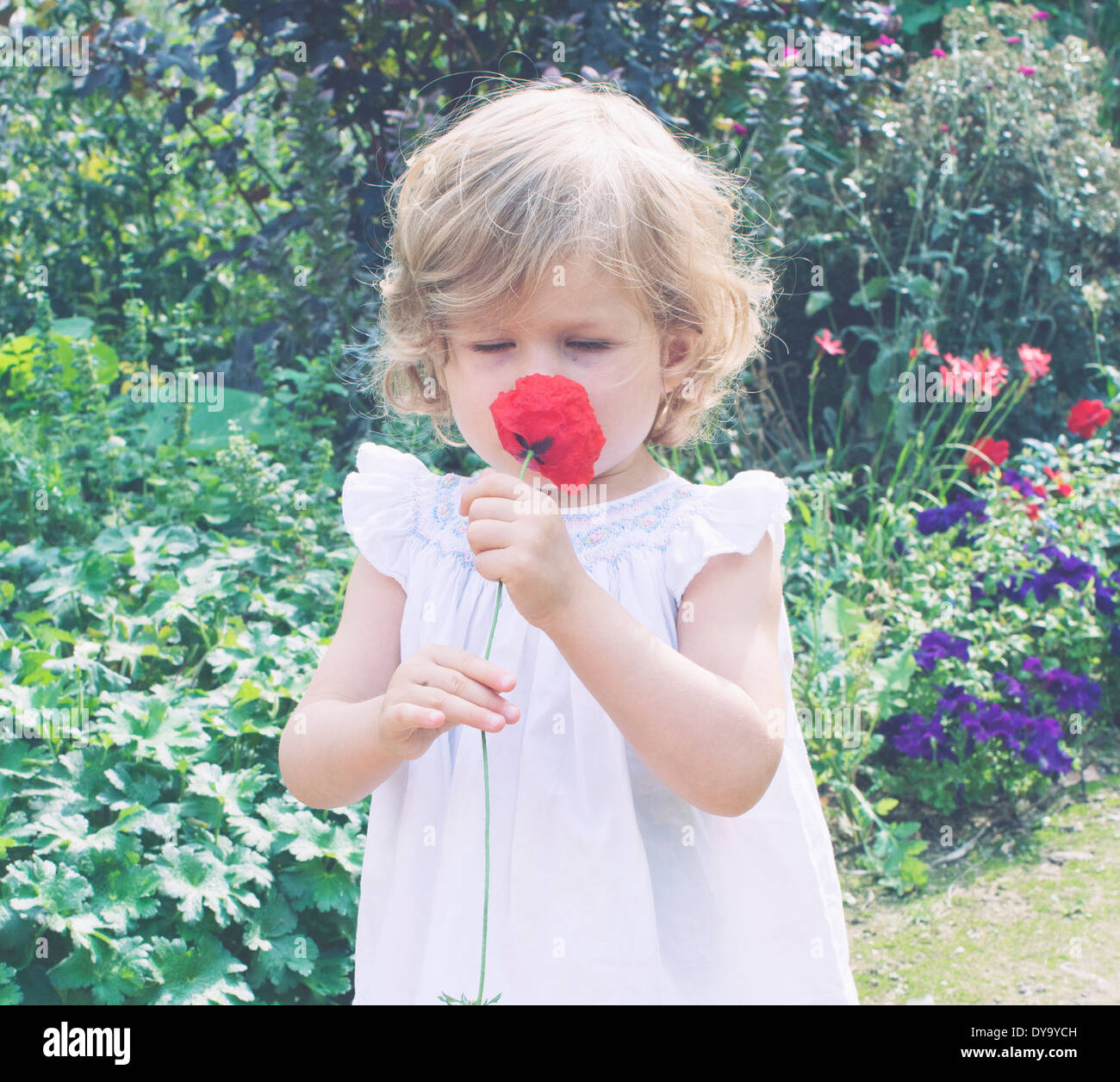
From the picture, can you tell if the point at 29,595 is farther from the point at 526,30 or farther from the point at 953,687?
the point at 526,30

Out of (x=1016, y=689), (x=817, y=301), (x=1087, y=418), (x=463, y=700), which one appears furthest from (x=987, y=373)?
(x=463, y=700)

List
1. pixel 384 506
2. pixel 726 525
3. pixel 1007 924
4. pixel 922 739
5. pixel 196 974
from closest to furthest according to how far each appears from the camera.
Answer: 1. pixel 726 525
2. pixel 384 506
3. pixel 196 974
4. pixel 1007 924
5. pixel 922 739

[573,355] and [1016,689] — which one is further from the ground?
[573,355]

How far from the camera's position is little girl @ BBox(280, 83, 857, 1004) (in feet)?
4.22

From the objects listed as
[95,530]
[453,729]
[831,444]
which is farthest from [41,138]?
[453,729]

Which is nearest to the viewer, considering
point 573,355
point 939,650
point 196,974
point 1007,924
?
point 573,355

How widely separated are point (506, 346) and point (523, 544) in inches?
11.7

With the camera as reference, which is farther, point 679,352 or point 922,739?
point 922,739

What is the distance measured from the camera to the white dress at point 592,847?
4.51 feet

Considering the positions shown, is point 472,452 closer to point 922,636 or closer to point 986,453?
point 922,636

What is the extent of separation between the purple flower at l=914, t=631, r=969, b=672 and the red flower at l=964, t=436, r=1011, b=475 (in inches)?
31.7

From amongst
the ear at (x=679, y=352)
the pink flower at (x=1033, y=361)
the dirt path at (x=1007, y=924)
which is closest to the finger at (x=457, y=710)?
the ear at (x=679, y=352)

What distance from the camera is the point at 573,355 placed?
4.33 ft

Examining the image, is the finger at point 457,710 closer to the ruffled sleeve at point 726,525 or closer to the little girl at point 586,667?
the little girl at point 586,667
